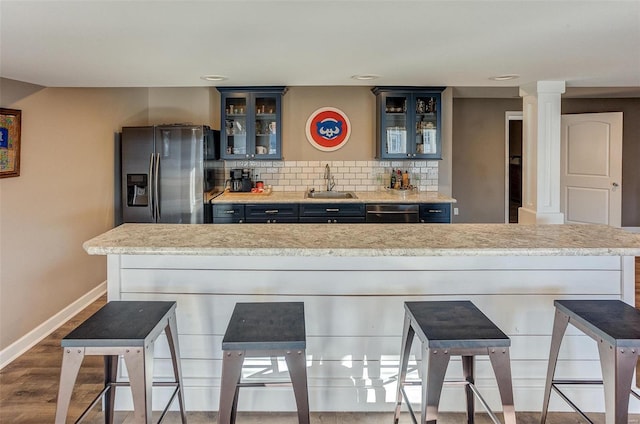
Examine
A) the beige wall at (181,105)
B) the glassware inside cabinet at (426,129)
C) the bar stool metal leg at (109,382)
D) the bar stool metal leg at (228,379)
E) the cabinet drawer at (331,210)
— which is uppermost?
the beige wall at (181,105)

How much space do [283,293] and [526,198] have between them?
2.65 meters

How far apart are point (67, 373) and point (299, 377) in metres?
0.87

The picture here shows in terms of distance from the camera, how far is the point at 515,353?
2.32 metres

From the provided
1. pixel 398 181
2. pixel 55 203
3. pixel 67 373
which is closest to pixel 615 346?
pixel 67 373

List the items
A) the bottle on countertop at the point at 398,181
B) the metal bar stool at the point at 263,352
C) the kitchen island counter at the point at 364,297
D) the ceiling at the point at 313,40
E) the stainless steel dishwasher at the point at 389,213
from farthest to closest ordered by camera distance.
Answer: the bottle on countertop at the point at 398,181 → the stainless steel dishwasher at the point at 389,213 → the kitchen island counter at the point at 364,297 → the ceiling at the point at 313,40 → the metal bar stool at the point at 263,352

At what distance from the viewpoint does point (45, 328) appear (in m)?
3.40

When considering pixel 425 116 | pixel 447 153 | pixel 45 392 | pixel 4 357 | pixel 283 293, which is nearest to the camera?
pixel 283 293

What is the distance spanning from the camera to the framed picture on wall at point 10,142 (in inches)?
113

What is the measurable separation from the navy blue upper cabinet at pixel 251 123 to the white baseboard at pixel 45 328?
6.41 feet

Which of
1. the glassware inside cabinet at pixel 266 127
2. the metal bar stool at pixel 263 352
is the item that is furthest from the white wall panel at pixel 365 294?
the glassware inside cabinet at pixel 266 127

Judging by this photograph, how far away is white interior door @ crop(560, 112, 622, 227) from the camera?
20.1 ft

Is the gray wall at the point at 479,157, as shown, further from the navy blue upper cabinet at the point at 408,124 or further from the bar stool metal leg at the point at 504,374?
the bar stool metal leg at the point at 504,374

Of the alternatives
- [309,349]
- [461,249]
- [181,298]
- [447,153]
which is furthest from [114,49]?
[447,153]

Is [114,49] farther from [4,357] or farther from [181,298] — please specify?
[4,357]
